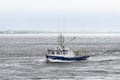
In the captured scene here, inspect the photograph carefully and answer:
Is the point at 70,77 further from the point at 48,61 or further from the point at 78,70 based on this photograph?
the point at 48,61

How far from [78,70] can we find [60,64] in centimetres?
1322

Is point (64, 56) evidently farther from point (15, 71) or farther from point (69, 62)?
point (15, 71)

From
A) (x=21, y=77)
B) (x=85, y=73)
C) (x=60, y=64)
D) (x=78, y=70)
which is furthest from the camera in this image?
(x=60, y=64)

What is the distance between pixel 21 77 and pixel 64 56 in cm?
3056

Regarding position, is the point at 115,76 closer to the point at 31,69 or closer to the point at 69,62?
the point at 31,69

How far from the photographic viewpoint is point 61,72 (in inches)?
3371

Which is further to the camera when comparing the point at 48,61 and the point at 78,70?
the point at 48,61

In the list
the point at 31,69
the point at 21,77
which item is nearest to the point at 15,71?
the point at 31,69

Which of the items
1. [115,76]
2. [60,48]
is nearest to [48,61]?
[60,48]

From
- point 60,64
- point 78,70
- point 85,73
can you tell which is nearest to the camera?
point 85,73

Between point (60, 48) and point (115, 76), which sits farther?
point (60, 48)

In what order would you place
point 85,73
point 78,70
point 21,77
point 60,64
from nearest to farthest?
point 21,77 → point 85,73 → point 78,70 → point 60,64

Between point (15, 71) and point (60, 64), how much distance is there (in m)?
17.8

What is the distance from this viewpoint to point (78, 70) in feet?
293
